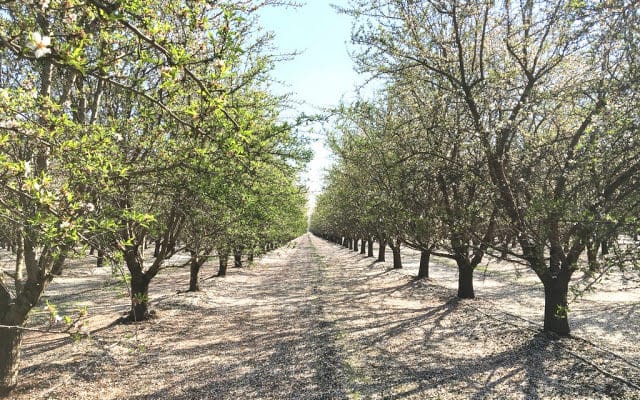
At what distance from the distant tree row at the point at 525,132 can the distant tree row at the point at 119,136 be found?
287 cm

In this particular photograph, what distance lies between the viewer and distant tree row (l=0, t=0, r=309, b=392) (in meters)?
3.95

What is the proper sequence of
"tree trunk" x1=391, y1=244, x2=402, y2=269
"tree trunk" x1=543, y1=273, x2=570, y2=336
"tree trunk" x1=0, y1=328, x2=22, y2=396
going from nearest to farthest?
"tree trunk" x1=0, y1=328, x2=22, y2=396 → "tree trunk" x1=543, y1=273, x2=570, y2=336 → "tree trunk" x1=391, y1=244, x2=402, y2=269

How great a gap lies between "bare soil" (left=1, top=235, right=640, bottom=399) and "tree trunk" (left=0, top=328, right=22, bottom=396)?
24cm

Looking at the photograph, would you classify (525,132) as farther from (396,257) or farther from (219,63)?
(396,257)

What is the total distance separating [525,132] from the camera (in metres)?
10.1

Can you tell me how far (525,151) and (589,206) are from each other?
7.97 ft

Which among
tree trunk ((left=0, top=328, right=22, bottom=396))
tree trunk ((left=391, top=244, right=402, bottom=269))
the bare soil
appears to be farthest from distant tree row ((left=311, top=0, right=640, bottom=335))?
tree trunk ((left=391, top=244, right=402, bottom=269))

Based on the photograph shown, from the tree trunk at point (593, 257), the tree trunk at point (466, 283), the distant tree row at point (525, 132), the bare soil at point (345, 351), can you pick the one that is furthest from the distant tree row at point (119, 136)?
the tree trunk at point (466, 283)

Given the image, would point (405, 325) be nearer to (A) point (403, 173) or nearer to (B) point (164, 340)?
(A) point (403, 173)

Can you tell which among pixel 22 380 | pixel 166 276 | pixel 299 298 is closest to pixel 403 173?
pixel 299 298

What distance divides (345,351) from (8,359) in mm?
7617

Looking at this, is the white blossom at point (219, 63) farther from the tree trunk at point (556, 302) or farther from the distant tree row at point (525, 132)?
the tree trunk at point (556, 302)

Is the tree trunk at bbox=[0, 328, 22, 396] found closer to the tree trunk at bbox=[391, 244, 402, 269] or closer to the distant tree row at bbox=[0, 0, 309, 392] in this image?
the distant tree row at bbox=[0, 0, 309, 392]

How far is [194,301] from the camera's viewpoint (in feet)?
59.9
